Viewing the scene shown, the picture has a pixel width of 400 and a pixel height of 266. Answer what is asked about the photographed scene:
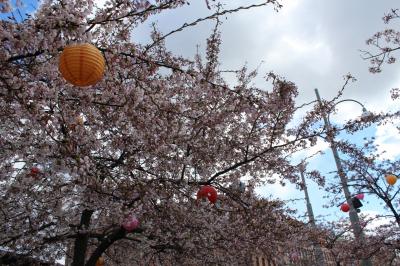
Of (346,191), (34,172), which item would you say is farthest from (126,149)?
(346,191)

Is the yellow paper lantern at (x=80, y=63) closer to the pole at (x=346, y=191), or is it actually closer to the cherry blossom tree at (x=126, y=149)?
the cherry blossom tree at (x=126, y=149)

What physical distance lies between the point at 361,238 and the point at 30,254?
497 inches

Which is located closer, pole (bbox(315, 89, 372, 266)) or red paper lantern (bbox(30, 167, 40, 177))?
red paper lantern (bbox(30, 167, 40, 177))

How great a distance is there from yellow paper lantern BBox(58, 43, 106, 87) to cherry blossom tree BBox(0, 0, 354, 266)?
9.4 inches

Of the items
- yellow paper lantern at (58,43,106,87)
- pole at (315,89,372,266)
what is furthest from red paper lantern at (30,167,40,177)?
pole at (315,89,372,266)

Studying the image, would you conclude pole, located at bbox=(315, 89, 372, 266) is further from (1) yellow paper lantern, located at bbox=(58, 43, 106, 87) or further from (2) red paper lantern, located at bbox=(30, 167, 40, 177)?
(1) yellow paper lantern, located at bbox=(58, 43, 106, 87)

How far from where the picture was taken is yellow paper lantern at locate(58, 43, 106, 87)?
13.3 feet

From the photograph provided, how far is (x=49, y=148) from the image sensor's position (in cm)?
487

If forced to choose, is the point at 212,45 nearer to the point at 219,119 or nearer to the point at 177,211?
the point at 219,119

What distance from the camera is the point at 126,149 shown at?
24.8ft

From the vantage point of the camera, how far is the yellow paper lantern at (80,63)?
13.3ft

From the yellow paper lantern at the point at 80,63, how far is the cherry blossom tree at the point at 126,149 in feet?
0.78

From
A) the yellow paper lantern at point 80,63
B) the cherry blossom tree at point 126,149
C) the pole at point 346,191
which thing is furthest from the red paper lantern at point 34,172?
the pole at point 346,191

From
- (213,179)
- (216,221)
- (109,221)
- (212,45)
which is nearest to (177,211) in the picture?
(213,179)
